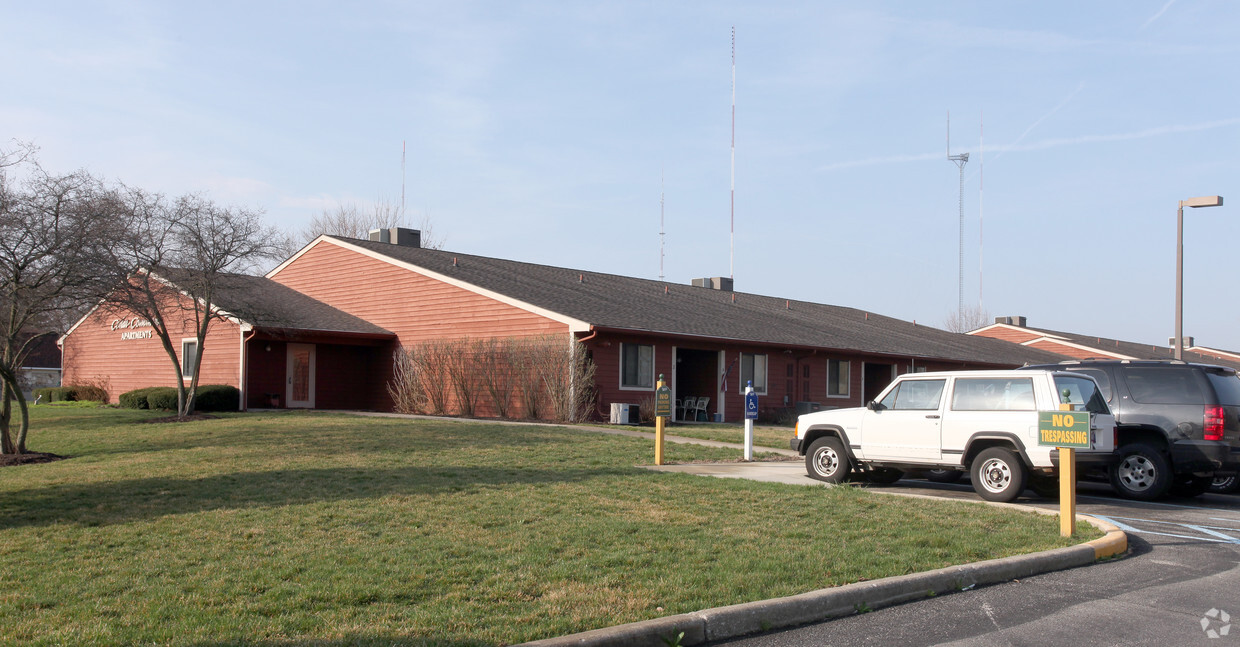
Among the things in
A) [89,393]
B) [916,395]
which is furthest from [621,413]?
[89,393]

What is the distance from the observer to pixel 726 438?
69.5 feet

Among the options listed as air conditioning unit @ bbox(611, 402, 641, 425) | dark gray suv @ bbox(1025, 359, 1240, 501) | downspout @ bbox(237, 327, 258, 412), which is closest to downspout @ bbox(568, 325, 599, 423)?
air conditioning unit @ bbox(611, 402, 641, 425)

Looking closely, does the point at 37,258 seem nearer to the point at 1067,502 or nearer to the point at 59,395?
the point at 1067,502

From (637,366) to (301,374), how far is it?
10.9 metres

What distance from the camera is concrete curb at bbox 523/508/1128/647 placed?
5652 millimetres

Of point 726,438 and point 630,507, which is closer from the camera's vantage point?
point 630,507

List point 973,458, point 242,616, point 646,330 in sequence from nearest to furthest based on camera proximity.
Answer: point 242,616
point 973,458
point 646,330

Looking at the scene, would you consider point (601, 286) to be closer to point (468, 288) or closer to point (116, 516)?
point (468, 288)

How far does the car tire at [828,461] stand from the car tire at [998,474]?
1.87 m

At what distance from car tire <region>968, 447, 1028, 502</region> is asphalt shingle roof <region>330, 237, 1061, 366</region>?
1358 centimetres

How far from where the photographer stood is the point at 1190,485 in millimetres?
13516

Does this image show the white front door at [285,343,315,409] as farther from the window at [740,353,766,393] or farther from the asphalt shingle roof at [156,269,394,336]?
the window at [740,353,766,393]

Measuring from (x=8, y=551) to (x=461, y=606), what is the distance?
14.4 feet

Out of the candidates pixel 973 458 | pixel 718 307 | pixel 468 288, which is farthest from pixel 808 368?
pixel 973 458
